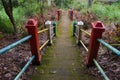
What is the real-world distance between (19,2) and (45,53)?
3.99 meters

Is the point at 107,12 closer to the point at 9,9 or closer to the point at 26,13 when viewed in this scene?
the point at 26,13

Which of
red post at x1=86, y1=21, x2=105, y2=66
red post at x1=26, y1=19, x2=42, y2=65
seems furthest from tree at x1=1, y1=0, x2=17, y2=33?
red post at x1=86, y1=21, x2=105, y2=66

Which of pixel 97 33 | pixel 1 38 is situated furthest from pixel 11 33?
pixel 97 33

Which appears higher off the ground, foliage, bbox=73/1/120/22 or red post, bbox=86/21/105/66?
red post, bbox=86/21/105/66

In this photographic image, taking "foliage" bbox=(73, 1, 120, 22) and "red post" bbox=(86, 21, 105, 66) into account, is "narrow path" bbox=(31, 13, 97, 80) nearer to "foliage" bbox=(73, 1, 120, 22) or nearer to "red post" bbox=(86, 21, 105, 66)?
"red post" bbox=(86, 21, 105, 66)

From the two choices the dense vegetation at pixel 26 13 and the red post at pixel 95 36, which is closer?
the red post at pixel 95 36

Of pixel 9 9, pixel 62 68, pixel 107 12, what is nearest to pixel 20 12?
pixel 9 9

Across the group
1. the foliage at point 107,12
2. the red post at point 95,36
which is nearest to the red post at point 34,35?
the red post at point 95,36

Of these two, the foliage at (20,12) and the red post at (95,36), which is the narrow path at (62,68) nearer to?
the red post at (95,36)

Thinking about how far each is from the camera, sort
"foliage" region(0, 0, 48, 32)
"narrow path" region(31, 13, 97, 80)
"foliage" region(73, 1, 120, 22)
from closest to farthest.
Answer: "narrow path" region(31, 13, 97, 80) < "foliage" region(0, 0, 48, 32) < "foliage" region(73, 1, 120, 22)

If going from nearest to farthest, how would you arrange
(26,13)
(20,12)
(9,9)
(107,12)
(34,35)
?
(34,35)
(9,9)
(20,12)
(26,13)
(107,12)

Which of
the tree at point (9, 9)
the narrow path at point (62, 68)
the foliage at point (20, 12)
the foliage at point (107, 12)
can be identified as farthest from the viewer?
the foliage at point (107, 12)

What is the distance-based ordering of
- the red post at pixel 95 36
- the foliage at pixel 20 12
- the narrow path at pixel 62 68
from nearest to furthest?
the red post at pixel 95 36, the narrow path at pixel 62 68, the foliage at pixel 20 12

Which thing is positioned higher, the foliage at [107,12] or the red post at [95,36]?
the red post at [95,36]
